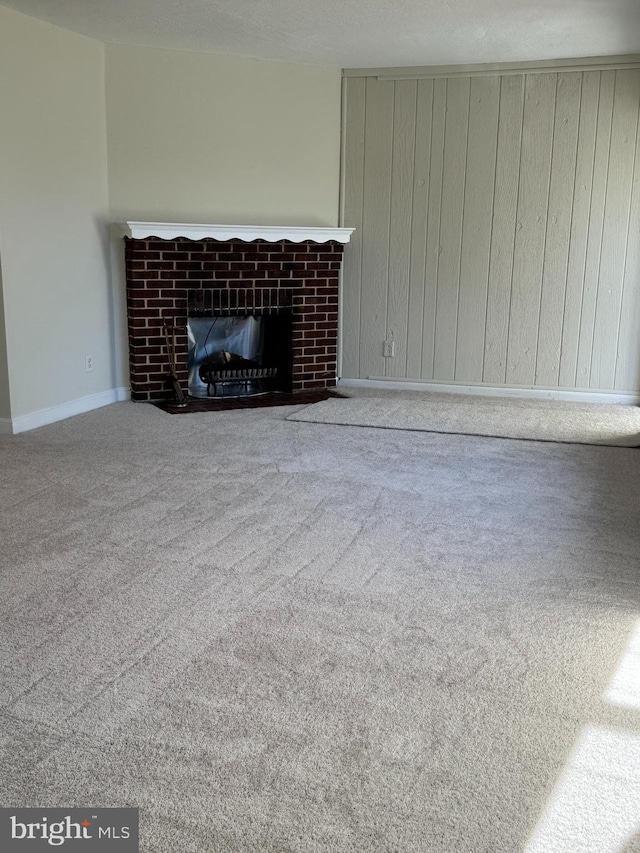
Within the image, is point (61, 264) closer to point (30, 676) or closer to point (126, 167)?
point (126, 167)

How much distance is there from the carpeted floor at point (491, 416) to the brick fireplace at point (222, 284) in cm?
73

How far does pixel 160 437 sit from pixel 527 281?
9.67ft

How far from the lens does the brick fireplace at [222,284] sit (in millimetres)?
5652

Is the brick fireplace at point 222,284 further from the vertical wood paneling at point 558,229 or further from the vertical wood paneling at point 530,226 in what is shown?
the vertical wood paneling at point 558,229

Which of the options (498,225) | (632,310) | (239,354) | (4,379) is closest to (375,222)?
(498,225)

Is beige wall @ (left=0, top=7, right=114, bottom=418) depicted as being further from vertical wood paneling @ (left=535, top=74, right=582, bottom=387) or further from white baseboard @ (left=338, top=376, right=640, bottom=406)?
vertical wood paneling @ (left=535, top=74, right=582, bottom=387)

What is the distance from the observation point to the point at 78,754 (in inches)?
71.2

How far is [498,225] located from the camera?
19.8ft

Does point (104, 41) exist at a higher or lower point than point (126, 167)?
higher

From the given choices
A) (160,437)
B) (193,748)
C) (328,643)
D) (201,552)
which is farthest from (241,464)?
(193,748)

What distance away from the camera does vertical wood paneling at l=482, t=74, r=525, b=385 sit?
586 centimetres

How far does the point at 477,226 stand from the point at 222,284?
1893 mm

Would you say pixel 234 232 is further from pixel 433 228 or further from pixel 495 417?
pixel 495 417

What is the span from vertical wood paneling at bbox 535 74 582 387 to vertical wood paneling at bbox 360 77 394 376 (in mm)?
1161
